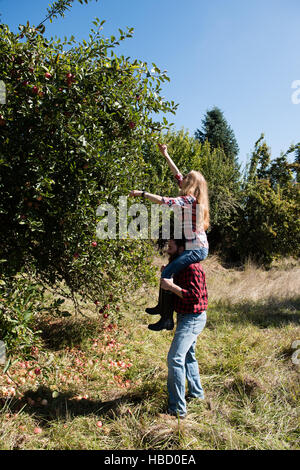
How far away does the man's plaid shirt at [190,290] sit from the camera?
2432 mm

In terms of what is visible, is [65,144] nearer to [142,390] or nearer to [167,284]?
[167,284]

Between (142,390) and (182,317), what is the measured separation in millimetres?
1020

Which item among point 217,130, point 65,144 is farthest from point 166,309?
point 217,130

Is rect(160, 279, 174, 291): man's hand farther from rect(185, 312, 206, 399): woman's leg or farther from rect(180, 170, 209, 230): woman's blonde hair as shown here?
rect(185, 312, 206, 399): woman's leg

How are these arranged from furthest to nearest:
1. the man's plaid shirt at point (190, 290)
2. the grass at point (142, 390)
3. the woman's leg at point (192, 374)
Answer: the woman's leg at point (192, 374), the man's plaid shirt at point (190, 290), the grass at point (142, 390)

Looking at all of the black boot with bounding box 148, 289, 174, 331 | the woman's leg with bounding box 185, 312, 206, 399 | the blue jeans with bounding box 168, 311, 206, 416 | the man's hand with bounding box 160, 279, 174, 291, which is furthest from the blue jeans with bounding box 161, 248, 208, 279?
the woman's leg with bounding box 185, 312, 206, 399

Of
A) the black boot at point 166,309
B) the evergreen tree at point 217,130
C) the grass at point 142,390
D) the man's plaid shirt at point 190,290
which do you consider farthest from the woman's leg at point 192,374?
the evergreen tree at point 217,130

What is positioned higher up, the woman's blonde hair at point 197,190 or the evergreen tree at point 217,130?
the evergreen tree at point 217,130

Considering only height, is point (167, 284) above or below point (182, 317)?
above

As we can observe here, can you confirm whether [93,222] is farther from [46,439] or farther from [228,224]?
[228,224]

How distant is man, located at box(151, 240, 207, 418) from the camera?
2.38m

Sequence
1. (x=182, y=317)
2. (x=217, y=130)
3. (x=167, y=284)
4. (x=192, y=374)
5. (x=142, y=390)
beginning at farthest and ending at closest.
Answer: (x=217, y=130) → (x=142, y=390) → (x=192, y=374) → (x=182, y=317) → (x=167, y=284)

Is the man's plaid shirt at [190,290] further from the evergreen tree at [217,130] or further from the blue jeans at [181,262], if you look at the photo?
the evergreen tree at [217,130]

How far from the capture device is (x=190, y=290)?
2439 mm
